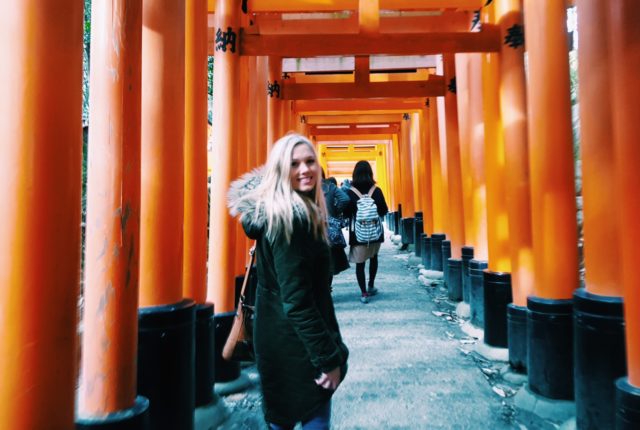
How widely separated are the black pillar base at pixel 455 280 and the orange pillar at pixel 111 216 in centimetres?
506

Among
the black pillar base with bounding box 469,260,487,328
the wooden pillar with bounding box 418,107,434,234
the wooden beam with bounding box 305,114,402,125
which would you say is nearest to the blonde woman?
the black pillar base with bounding box 469,260,487,328

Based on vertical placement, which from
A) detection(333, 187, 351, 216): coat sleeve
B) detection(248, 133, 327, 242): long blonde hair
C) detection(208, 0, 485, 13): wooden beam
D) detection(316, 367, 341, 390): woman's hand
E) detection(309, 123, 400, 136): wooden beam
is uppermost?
detection(309, 123, 400, 136): wooden beam

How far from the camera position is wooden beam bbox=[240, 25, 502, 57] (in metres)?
4.09

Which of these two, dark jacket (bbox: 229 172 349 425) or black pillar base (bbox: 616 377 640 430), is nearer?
dark jacket (bbox: 229 172 349 425)

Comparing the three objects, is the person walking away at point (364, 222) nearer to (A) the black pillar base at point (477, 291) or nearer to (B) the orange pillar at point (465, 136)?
(B) the orange pillar at point (465, 136)

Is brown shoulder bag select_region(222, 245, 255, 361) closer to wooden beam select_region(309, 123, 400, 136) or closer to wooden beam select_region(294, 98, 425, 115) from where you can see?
wooden beam select_region(294, 98, 425, 115)

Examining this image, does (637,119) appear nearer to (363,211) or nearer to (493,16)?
(493,16)

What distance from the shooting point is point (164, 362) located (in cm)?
245

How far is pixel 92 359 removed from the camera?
188 cm

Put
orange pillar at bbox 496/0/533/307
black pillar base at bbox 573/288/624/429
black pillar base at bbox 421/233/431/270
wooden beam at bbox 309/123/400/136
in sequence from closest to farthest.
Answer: black pillar base at bbox 573/288/624/429
orange pillar at bbox 496/0/533/307
black pillar base at bbox 421/233/431/270
wooden beam at bbox 309/123/400/136

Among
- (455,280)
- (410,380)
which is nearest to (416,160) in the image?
(455,280)

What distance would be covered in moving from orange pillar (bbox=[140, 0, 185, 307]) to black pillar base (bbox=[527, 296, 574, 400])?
7.82 ft

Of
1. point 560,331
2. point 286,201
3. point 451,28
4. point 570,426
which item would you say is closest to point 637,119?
point 286,201

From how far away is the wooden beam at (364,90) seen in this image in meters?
5.90
